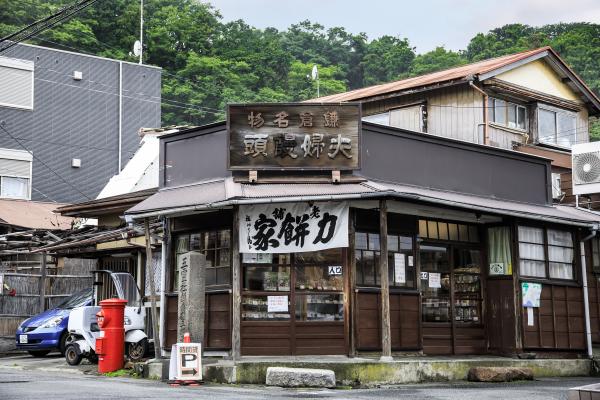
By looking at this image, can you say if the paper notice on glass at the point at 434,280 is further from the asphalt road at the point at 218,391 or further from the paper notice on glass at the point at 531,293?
the asphalt road at the point at 218,391

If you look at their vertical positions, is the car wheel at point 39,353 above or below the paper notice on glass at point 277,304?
below

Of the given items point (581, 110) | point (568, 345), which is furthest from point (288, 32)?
point (568, 345)

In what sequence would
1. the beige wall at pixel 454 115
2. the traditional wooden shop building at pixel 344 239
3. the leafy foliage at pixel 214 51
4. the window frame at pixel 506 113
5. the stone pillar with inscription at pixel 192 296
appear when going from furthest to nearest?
the leafy foliage at pixel 214 51 → the window frame at pixel 506 113 → the beige wall at pixel 454 115 → the traditional wooden shop building at pixel 344 239 → the stone pillar with inscription at pixel 192 296

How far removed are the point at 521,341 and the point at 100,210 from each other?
42.1ft

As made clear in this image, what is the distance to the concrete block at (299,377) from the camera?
47.9 feet

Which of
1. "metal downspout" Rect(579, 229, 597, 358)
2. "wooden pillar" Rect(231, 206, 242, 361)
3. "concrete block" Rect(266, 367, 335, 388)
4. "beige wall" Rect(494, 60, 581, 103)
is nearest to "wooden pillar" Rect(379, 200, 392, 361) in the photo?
"concrete block" Rect(266, 367, 335, 388)

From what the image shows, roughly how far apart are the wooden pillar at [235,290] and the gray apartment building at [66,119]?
945 inches

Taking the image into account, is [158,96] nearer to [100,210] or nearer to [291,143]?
[100,210]

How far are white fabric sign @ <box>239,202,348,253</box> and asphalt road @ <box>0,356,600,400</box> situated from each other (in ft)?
9.94

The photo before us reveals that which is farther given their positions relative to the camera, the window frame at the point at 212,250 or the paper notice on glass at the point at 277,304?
the window frame at the point at 212,250

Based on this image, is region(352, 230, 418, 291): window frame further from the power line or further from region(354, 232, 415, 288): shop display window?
the power line

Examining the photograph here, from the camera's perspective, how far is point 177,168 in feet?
61.1

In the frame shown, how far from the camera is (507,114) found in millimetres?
26234

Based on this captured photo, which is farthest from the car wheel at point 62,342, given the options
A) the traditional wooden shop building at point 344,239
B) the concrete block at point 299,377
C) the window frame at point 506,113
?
the window frame at point 506,113
